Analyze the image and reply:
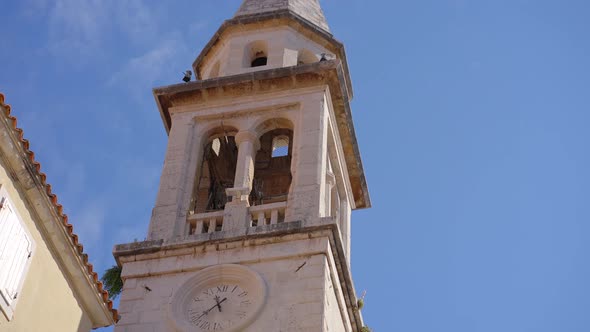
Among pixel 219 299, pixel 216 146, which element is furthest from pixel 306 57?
pixel 219 299

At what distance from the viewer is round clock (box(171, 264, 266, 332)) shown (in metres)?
19.6

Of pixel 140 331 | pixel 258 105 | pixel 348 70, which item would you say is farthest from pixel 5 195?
pixel 348 70

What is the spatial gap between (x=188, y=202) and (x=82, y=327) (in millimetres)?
8203

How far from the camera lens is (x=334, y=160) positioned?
24.8 metres

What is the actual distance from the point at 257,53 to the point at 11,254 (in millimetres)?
14392

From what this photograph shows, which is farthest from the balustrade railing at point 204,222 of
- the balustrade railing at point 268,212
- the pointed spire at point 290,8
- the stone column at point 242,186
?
the pointed spire at point 290,8

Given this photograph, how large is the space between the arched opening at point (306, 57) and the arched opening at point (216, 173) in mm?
2382

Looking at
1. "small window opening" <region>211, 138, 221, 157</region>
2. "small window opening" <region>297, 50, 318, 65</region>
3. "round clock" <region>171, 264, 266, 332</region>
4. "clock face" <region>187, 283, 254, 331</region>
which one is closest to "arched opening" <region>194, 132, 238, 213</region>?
"small window opening" <region>211, 138, 221, 157</region>

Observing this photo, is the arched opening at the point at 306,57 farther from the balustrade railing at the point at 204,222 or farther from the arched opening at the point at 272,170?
the balustrade railing at the point at 204,222

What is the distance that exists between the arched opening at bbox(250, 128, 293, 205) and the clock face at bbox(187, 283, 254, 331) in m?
3.87

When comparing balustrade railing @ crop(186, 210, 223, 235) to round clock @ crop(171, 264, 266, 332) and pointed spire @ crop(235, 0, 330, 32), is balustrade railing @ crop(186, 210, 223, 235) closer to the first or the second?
round clock @ crop(171, 264, 266, 332)

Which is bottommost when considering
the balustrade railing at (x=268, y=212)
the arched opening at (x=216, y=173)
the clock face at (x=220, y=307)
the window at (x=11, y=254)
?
the window at (x=11, y=254)

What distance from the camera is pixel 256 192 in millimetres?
24516

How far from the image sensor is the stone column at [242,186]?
70.7 ft
